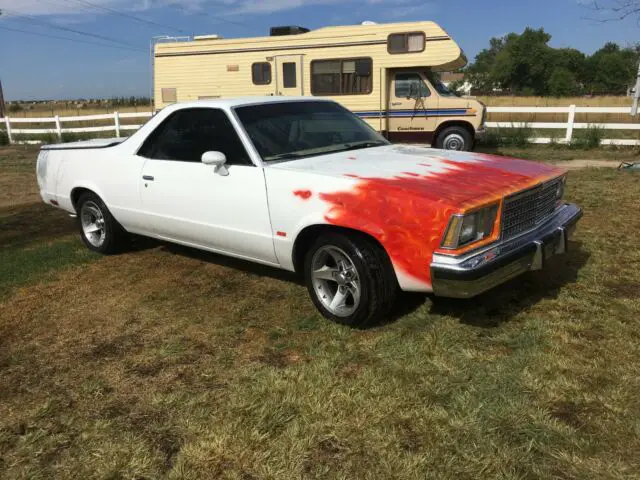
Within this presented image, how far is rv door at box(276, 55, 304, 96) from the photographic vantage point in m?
12.2

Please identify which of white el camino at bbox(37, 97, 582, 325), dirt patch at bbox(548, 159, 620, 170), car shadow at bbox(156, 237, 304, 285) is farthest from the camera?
dirt patch at bbox(548, 159, 620, 170)

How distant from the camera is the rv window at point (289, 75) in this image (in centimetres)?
1220

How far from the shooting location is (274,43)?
40.2 ft

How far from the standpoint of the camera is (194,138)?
177 inches

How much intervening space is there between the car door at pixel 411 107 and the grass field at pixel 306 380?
7578 mm

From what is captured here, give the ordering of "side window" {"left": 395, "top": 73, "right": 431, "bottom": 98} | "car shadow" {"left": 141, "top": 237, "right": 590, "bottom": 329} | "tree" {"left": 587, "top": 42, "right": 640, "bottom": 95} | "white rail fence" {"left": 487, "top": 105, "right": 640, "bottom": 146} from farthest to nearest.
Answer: "tree" {"left": 587, "top": 42, "right": 640, "bottom": 95}
"white rail fence" {"left": 487, "top": 105, "right": 640, "bottom": 146}
"side window" {"left": 395, "top": 73, "right": 431, "bottom": 98}
"car shadow" {"left": 141, "top": 237, "right": 590, "bottom": 329}

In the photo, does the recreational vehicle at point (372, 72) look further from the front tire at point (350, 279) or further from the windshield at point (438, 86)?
the front tire at point (350, 279)

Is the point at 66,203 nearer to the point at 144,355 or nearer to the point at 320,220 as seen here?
the point at 144,355

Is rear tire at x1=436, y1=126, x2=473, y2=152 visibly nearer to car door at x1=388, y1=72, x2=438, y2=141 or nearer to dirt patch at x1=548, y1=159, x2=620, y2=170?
car door at x1=388, y1=72, x2=438, y2=141

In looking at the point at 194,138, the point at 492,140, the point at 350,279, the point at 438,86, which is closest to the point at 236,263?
the point at 194,138

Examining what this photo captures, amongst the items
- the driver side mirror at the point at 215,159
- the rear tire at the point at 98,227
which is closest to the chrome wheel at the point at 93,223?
the rear tire at the point at 98,227

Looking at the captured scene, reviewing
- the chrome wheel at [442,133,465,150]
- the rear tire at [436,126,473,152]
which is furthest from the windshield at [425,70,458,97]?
the chrome wheel at [442,133,465,150]

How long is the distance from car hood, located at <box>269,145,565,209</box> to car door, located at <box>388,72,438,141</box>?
26.0 feet

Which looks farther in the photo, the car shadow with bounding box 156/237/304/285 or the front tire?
the car shadow with bounding box 156/237/304/285
